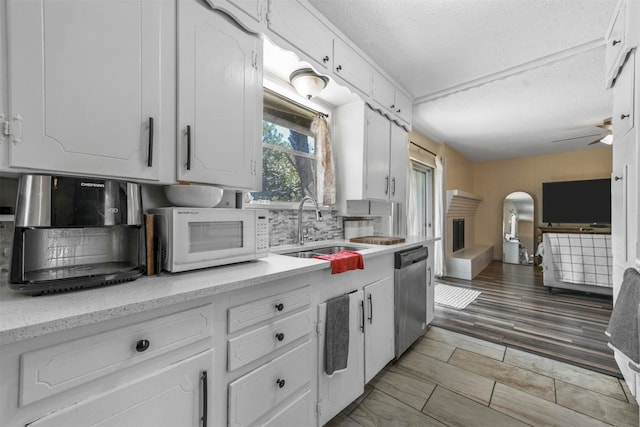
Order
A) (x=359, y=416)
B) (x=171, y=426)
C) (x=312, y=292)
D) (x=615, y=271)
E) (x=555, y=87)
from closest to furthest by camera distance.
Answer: (x=171, y=426) < (x=312, y=292) < (x=359, y=416) < (x=615, y=271) < (x=555, y=87)

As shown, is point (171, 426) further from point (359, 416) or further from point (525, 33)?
point (525, 33)

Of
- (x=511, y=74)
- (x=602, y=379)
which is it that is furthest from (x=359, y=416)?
(x=511, y=74)

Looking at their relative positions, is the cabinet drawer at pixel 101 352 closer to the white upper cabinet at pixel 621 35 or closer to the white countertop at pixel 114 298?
the white countertop at pixel 114 298

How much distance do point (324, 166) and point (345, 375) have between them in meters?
1.57

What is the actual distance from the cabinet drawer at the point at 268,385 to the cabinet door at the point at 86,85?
92 centimetres

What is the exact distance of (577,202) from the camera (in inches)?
218

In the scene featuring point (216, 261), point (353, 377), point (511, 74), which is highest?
point (511, 74)

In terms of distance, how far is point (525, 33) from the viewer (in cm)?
204

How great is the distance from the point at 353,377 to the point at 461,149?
5479mm

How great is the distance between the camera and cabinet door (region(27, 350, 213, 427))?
70cm

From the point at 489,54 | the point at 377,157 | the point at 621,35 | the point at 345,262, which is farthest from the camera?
the point at 377,157

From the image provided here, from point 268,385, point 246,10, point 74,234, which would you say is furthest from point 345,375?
point 246,10

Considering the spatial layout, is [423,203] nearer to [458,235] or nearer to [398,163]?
[458,235]

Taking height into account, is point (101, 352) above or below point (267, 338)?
above
